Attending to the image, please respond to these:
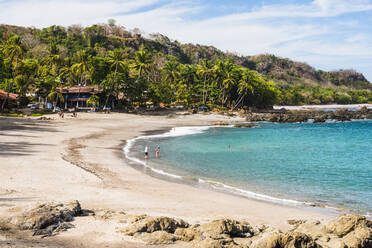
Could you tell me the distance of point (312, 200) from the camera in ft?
58.3

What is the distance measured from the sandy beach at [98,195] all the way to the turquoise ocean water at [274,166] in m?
2.63

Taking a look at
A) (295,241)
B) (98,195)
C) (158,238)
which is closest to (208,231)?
(158,238)

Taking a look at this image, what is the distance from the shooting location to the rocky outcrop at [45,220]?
948 cm

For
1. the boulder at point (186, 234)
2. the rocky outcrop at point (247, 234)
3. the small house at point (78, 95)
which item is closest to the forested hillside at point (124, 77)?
the small house at point (78, 95)

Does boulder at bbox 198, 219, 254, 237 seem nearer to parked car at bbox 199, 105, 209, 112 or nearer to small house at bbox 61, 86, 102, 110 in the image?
small house at bbox 61, 86, 102, 110

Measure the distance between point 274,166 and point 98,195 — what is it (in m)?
17.7

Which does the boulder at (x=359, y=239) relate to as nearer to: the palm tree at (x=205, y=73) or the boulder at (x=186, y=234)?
the boulder at (x=186, y=234)

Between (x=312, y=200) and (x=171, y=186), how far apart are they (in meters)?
8.46

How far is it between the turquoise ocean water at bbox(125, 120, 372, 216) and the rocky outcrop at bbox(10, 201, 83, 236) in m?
11.4

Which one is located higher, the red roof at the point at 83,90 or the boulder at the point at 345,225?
the red roof at the point at 83,90

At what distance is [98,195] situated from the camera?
15039mm

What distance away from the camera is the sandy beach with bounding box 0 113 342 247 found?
32.5ft

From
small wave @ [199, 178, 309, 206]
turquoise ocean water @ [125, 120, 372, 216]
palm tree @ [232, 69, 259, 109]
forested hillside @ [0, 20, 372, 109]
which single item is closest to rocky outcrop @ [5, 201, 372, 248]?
small wave @ [199, 178, 309, 206]

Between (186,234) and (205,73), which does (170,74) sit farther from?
(186,234)
